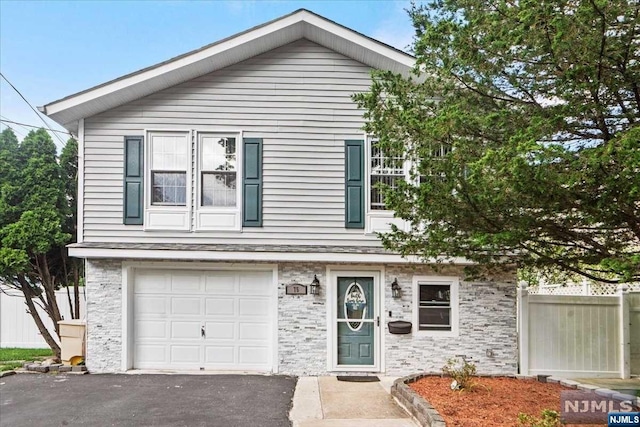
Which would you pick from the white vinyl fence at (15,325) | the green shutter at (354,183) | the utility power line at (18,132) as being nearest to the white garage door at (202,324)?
the green shutter at (354,183)

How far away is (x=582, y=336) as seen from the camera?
7.44 metres

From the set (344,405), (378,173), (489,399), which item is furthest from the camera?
(378,173)

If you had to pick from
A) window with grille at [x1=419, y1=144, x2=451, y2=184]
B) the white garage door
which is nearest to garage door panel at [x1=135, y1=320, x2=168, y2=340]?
the white garage door

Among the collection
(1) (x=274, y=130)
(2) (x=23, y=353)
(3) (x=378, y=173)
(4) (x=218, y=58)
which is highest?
(4) (x=218, y=58)

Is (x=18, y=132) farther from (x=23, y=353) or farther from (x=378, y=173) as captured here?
(x=378, y=173)

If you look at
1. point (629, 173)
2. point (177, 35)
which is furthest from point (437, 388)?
point (177, 35)

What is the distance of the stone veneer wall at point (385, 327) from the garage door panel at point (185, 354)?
938 mm

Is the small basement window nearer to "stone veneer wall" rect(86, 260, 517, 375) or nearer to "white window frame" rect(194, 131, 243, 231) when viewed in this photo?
"stone veneer wall" rect(86, 260, 517, 375)

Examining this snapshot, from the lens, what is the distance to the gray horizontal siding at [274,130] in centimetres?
775

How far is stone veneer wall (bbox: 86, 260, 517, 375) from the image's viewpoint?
7.58 metres

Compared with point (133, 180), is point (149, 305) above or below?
below

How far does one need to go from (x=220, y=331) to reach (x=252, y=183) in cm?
279

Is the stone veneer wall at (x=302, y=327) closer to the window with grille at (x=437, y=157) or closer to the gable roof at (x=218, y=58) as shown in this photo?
the window with grille at (x=437, y=157)

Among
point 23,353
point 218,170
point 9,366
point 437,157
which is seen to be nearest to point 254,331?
point 218,170
